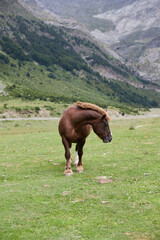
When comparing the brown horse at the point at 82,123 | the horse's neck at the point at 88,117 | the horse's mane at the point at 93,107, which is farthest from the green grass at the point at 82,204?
the horse's mane at the point at 93,107

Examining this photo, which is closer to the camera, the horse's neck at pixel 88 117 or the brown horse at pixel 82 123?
the brown horse at pixel 82 123

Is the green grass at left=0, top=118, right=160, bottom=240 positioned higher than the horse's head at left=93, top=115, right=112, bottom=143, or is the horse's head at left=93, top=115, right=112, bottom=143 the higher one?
the horse's head at left=93, top=115, right=112, bottom=143

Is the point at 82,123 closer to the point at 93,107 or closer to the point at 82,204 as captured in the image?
the point at 93,107

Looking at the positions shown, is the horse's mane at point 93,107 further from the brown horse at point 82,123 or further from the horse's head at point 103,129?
the horse's head at point 103,129

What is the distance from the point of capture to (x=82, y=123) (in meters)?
13.1

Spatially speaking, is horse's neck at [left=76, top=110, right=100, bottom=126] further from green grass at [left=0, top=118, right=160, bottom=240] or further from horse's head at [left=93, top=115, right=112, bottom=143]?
green grass at [left=0, top=118, right=160, bottom=240]

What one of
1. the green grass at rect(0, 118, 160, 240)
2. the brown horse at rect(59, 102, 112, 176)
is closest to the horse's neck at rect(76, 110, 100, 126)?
the brown horse at rect(59, 102, 112, 176)

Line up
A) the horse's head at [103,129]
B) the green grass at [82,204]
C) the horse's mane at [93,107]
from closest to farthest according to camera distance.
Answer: the green grass at [82,204] → the horse's head at [103,129] → the horse's mane at [93,107]

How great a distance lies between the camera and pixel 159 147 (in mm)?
19547

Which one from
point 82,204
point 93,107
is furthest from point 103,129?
point 82,204

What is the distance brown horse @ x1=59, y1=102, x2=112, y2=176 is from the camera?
1273 centimetres

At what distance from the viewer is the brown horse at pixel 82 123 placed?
1273 cm

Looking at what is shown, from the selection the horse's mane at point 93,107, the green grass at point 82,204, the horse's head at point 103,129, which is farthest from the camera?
the horse's mane at point 93,107

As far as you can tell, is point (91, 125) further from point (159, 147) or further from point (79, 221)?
point (159, 147)
